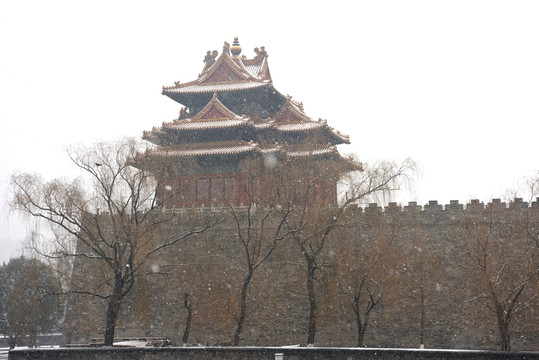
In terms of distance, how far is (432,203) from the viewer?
59.1ft

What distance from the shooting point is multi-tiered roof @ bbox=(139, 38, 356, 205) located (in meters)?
20.1

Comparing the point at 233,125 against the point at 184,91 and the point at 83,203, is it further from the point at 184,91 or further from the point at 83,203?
the point at 83,203

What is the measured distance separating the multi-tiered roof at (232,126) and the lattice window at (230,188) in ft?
1.17

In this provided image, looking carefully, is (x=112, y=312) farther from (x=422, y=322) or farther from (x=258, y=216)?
(x=422, y=322)

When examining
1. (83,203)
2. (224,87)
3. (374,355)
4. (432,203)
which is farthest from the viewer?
(224,87)

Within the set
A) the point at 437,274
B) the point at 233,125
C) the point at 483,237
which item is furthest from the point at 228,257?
the point at 483,237

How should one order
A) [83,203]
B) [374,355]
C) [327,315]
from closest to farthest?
1. [374,355]
2. [83,203]
3. [327,315]

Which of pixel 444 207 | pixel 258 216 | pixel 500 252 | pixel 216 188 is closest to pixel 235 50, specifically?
pixel 216 188

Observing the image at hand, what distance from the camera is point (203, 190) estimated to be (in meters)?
20.3

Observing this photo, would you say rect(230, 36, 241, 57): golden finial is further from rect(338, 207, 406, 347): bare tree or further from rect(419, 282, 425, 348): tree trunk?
rect(419, 282, 425, 348): tree trunk

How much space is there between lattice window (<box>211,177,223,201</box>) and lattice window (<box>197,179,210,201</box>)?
0.18 metres

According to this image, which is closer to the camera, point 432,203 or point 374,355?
point 374,355

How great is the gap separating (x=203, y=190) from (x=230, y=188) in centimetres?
98

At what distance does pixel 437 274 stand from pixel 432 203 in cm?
218
